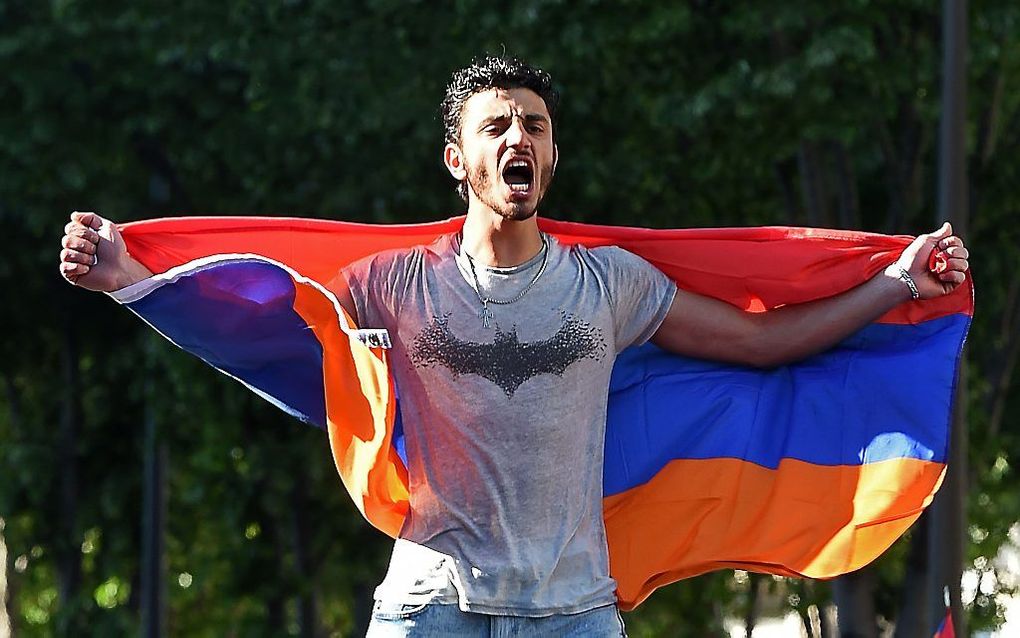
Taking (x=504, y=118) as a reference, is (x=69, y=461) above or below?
below

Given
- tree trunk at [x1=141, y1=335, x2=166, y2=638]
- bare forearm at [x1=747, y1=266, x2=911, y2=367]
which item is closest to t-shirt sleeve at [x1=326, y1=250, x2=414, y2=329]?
bare forearm at [x1=747, y1=266, x2=911, y2=367]

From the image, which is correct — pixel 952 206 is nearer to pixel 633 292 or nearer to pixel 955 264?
pixel 955 264

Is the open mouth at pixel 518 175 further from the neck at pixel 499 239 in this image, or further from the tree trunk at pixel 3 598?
the tree trunk at pixel 3 598

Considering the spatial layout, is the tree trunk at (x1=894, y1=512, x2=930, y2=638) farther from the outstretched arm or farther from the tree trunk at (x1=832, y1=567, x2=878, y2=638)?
the outstretched arm

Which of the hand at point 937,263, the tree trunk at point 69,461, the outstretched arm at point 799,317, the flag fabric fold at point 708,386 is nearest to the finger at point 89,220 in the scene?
the flag fabric fold at point 708,386

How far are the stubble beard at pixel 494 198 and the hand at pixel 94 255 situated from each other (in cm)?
84

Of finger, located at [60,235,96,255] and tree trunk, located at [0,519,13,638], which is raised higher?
finger, located at [60,235,96,255]

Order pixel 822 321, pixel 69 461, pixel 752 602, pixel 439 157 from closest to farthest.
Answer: pixel 822 321, pixel 439 157, pixel 752 602, pixel 69 461

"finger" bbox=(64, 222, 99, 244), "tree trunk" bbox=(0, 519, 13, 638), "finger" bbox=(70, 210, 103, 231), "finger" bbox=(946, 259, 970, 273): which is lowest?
"tree trunk" bbox=(0, 519, 13, 638)

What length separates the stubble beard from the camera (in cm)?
406

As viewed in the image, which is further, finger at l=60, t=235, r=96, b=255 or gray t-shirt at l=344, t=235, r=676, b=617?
finger at l=60, t=235, r=96, b=255

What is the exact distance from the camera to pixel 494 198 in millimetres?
4098

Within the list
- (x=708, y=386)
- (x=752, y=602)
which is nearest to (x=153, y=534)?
(x=752, y=602)

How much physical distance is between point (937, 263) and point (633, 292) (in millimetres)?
780
